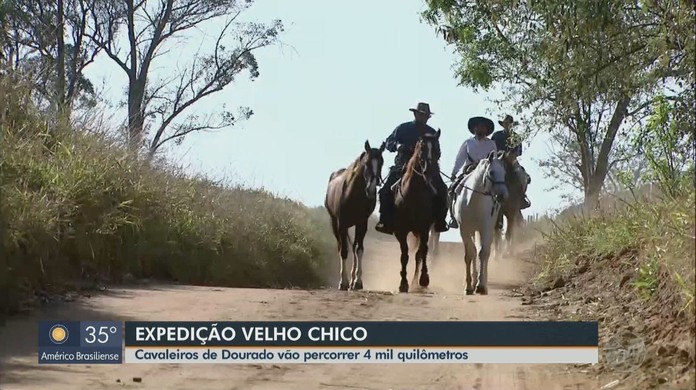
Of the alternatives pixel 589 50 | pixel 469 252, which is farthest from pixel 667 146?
pixel 469 252

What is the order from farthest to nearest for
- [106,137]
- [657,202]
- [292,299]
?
[106,137]
[292,299]
[657,202]

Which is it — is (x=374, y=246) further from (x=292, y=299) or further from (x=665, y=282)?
(x=665, y=282)

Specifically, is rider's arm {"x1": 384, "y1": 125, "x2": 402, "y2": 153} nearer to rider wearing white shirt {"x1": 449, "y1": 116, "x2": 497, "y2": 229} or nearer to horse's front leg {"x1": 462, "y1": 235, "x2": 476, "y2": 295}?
rider wearing white shirt {"x1": 449, "y1": 116, "x2": 497, "y2": 229}

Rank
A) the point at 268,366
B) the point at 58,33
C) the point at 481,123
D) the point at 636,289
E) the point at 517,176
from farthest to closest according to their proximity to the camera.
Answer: the point at 58,33, the point at 517,176, the point at 481,123, the point at 636,289, the point at 268,366

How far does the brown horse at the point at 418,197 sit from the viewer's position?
51.0ft

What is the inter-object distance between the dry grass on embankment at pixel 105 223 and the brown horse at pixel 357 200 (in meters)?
1.99

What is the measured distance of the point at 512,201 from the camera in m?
20.3

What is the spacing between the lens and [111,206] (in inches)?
550

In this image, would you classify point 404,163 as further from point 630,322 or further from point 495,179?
point 630,322

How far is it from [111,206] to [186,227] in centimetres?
239

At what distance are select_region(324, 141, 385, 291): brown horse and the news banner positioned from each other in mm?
5748

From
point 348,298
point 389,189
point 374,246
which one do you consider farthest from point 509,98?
point 374,246

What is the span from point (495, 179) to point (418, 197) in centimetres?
153

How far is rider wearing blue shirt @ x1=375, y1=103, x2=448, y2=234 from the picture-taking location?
53.5 feet
